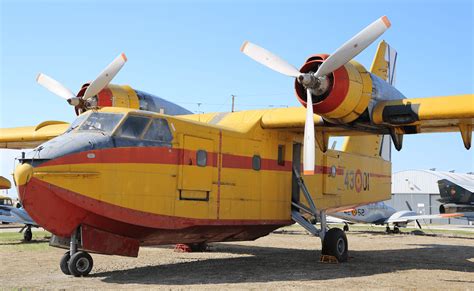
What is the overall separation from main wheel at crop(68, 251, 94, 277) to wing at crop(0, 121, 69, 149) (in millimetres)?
7584

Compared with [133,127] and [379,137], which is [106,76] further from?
[379,137]

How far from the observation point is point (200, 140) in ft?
41.8

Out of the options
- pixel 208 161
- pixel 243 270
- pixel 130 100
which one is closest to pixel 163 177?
pixel 208 161

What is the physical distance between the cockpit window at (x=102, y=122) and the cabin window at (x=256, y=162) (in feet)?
13.8

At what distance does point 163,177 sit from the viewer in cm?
1177

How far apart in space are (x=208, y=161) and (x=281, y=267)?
11.4 feet

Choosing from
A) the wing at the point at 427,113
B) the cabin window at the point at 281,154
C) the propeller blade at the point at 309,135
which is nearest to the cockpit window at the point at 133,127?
the propeller blade at the point at 309,135

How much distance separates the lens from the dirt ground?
10367 mm

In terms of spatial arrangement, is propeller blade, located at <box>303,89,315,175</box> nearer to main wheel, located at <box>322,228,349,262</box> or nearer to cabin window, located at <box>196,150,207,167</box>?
cabin window, located at <box>196,150,207,167</box>

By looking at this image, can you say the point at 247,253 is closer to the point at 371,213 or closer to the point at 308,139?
the point at 308,139

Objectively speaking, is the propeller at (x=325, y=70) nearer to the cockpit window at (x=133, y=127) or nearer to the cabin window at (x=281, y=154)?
the cabin window at (x=281, y=154)

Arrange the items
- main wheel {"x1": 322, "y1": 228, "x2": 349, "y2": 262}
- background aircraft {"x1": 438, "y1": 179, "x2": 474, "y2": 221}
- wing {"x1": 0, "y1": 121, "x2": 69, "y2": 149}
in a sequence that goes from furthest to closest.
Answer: background aircraft {"x1": 438, "y1": 179, "x2": 474, "y2": 221} → wing {"x1": 0, "y1": 121, "x2": 69, "y2": 149} → main wheel {"x1": 322, "y1": 228, "x2": 349, "y2": 262}

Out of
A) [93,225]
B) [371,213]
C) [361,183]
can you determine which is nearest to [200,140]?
[93,225]

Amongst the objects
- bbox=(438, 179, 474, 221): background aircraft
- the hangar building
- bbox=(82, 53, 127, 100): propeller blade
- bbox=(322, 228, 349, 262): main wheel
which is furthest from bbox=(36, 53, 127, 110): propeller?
the hangar building
